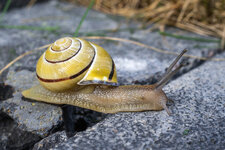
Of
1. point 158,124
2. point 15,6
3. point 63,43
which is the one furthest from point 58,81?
point 15,6

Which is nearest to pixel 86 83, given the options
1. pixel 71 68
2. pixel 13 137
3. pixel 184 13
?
pixel 71 68

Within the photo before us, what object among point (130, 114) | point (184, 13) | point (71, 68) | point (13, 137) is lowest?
point (13, 137)

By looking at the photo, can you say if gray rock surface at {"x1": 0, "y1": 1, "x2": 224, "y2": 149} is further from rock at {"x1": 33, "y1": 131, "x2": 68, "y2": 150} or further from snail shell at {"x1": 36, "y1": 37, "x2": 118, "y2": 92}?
snail shell at {"x1": 36, "y1": 37, "x2": 118, "y2": 92}

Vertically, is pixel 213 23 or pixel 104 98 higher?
pixel 213 23

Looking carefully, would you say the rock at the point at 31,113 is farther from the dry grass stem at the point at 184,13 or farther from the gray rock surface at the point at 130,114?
the dry grass stem at the point at 184,13

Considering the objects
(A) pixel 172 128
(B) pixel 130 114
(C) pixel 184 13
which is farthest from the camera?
(C) pixel 184 13

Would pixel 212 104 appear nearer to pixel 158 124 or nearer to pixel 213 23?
pixel 158 124

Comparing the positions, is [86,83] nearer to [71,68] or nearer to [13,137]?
[71,68]

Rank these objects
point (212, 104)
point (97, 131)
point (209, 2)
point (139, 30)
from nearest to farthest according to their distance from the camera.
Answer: point (97, 131) < point (212, 104) < point (209, 2) < point (139, 30)
